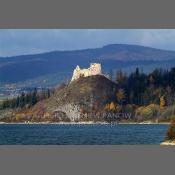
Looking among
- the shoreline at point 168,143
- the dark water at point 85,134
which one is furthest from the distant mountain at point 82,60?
the shoreline at point 168,143

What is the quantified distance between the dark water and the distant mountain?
1.72m

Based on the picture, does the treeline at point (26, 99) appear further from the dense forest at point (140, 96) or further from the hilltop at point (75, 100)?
the hilltop at point (75, 100)

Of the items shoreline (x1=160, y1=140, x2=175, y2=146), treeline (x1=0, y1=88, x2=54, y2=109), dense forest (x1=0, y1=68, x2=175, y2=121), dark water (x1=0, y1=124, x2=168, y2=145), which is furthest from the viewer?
treeline (x1=0, y1=88, x2=54, y2=109)

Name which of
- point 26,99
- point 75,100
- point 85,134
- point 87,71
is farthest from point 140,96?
point 26,99

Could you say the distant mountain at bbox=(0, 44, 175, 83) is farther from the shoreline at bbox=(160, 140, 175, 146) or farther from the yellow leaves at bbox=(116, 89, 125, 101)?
the shoreline at bbox=(160, 140, 175, 146)

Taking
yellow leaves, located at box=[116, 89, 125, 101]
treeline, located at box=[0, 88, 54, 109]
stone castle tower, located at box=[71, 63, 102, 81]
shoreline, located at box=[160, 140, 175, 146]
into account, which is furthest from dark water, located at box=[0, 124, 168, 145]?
stone castle tower, located at box=[71, 63, 102, 81]

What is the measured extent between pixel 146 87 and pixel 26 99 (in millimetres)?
3907

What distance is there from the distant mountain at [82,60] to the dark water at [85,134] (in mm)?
1719

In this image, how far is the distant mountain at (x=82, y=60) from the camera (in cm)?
3138

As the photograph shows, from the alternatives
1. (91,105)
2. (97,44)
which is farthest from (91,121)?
(97,44)

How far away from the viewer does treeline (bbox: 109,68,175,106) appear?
31172 millimetres

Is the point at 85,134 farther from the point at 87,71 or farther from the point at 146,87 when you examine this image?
the point at 146,87

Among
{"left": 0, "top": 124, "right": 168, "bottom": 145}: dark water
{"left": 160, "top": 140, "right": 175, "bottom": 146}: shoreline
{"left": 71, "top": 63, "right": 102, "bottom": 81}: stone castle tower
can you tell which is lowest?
{"left": 160, "top": 140, "right": 175, "bottom": 146}: shoreline

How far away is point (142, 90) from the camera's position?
103 ft
